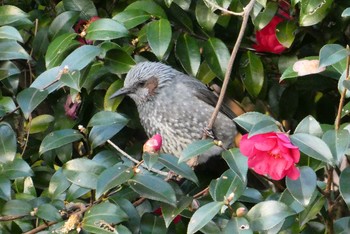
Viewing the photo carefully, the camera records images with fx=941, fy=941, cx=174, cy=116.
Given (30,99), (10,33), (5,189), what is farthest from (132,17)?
(5,189)

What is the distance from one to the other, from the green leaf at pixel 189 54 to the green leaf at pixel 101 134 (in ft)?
1.33

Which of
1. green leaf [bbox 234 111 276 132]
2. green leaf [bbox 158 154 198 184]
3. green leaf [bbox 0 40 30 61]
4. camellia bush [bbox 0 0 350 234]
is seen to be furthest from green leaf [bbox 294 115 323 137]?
green leaf [bbox 0 40 30 61]

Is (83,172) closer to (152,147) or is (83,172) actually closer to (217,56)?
(152,147)

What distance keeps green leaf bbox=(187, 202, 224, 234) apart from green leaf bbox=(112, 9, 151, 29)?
1016 mm

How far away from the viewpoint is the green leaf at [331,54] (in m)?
2.61

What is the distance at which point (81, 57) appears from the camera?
10.2ft

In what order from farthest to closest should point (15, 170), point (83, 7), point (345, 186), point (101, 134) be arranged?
point (83, 7), point (101, 134), point (15, 170), point (345, 186)

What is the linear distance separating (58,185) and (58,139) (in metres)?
0.16

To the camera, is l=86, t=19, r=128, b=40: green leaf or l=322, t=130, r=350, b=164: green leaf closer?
l=322, t=130, r=350, b=164: green leaf

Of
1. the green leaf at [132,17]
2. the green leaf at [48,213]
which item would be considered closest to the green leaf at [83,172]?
the green leaf at [48,213]

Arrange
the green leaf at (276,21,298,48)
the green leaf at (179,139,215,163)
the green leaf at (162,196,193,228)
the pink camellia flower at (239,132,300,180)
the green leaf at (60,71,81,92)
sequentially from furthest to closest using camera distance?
the green leaf at (276,21,298,48) < the green leaf at (60,71,81,92) < the green leaf at (162,196,193,228) < the green leaf at (179,139,215,163) < the pink camellia flower at (239,132,300,180)

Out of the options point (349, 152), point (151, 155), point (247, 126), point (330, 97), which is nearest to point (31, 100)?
point (151, 155)

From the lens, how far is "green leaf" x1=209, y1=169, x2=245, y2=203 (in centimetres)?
262

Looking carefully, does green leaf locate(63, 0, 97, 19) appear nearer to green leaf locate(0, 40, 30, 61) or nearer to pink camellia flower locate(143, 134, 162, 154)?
green leaf locate(0, 40, 30, 61)
